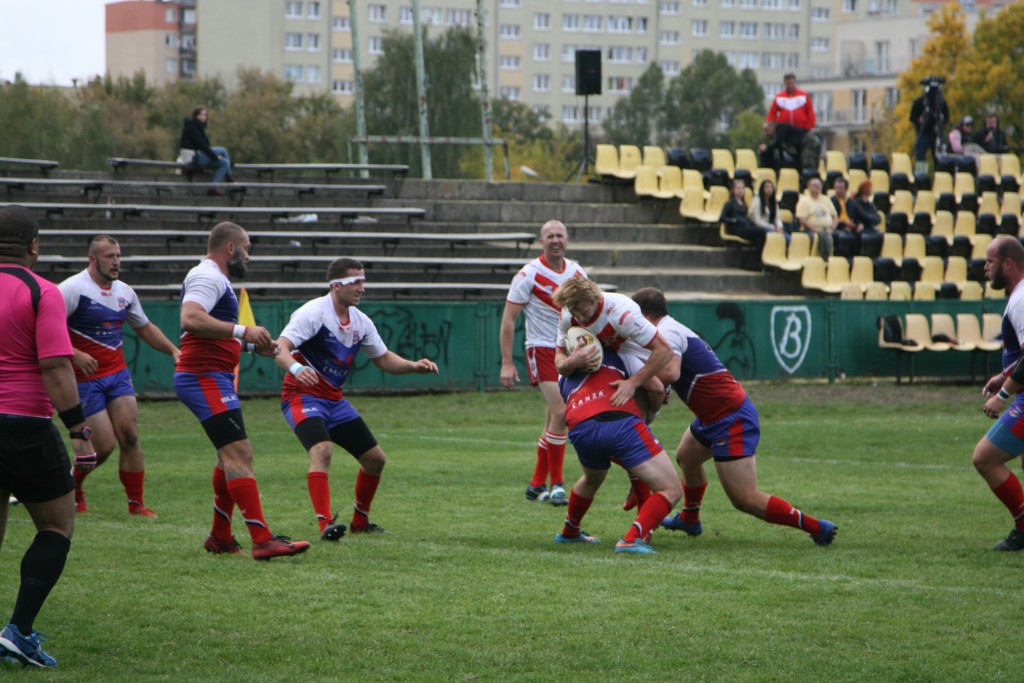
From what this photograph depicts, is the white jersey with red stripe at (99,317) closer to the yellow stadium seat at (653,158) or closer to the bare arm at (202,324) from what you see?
the bare arm at (202,324)

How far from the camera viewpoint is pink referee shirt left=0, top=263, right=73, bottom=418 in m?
6.16

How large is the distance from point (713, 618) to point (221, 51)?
109796mm

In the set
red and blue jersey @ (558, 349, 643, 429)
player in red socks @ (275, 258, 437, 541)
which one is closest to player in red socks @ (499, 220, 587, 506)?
player in red socks @ (275, 258, 437, 541)

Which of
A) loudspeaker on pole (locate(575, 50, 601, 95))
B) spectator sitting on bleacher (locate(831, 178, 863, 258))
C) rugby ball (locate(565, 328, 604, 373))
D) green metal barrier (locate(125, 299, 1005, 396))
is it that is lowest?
green metal barrier (locate(125, 299, 1005, 396))

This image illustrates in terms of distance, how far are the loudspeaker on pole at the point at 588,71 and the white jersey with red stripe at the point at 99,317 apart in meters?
21.9

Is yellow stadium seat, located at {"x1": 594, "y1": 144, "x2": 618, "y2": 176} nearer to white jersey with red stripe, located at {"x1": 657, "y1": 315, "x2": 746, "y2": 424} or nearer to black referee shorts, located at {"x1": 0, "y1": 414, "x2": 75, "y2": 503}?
white jersey with red stripe, located at {"x1": 657, "y1": 315, "x2": 746, "y2": 424}

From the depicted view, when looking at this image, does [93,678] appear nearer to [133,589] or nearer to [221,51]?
[133,589]

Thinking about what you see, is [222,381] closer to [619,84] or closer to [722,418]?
[722,418]

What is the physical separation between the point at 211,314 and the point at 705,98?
117916 mm

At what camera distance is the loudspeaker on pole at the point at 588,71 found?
104 feet

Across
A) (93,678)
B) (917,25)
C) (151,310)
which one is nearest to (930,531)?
(93,678)

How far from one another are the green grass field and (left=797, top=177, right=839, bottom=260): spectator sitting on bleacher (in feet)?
46.2

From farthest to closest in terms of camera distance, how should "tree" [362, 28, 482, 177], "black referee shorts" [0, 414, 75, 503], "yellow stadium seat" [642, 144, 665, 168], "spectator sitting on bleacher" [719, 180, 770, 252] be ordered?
1. "tree" [362, 28, 482, 177]
2. "yellow stadium seat" [642, 144, 665, 168]
3. "spectator sitting on bleacher" [719, 180, 770, 252]
4. "black referee shorts" [0, 414, 75, 503]

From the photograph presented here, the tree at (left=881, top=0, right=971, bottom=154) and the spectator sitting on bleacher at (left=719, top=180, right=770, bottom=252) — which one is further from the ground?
the tree at (left=881, top=0, right=971, bottom=154)
